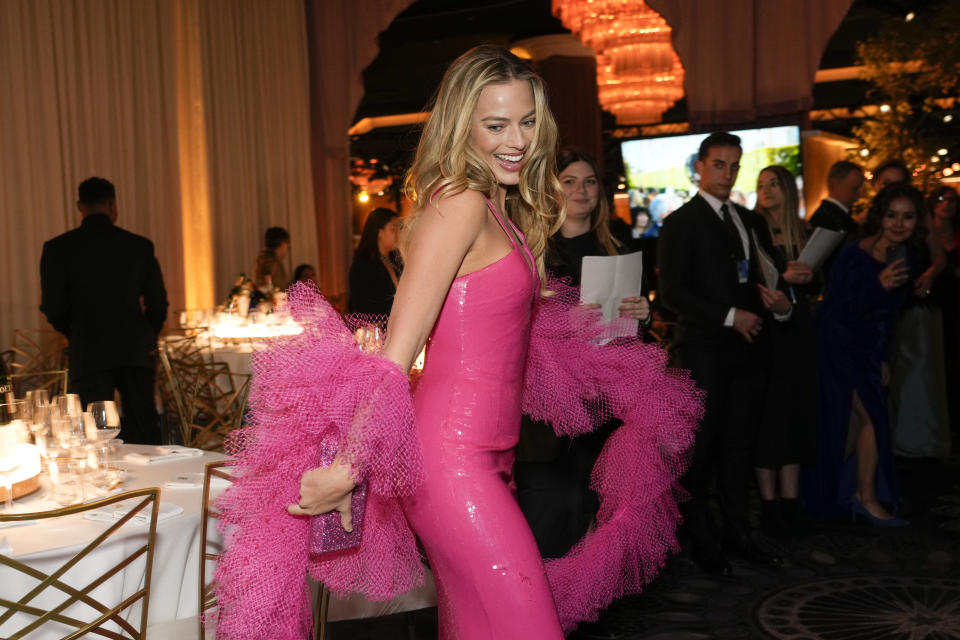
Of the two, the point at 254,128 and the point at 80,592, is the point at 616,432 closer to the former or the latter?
the point at 80,592

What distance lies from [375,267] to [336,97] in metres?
5.52

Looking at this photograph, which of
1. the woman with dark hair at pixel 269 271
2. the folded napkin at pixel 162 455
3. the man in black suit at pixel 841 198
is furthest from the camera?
the woman with dark hair at pixel 269 271

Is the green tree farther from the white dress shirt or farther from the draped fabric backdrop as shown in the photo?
the white dress shirt

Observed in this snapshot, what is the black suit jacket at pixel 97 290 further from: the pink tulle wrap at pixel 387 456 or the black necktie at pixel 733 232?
the pink tulle wrap at pixel 387 456

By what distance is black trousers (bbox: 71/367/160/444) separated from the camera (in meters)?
5.12

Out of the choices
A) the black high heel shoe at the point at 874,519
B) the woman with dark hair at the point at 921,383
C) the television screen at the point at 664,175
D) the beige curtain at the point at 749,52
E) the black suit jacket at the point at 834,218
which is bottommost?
the black high heel shoe at the point at 874,519

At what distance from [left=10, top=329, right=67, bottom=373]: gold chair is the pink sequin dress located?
579 cm

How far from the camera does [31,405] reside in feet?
10.3

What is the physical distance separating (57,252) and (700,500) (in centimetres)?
338

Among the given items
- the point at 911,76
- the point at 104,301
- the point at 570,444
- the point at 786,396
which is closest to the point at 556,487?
the point at 570,444

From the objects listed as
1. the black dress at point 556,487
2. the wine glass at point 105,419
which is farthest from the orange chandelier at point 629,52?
the wine glass at point 105,419

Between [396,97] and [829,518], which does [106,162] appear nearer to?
[829,518]

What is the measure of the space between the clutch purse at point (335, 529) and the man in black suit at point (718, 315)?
7.85 ft

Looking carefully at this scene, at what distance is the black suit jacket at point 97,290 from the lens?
500cm
